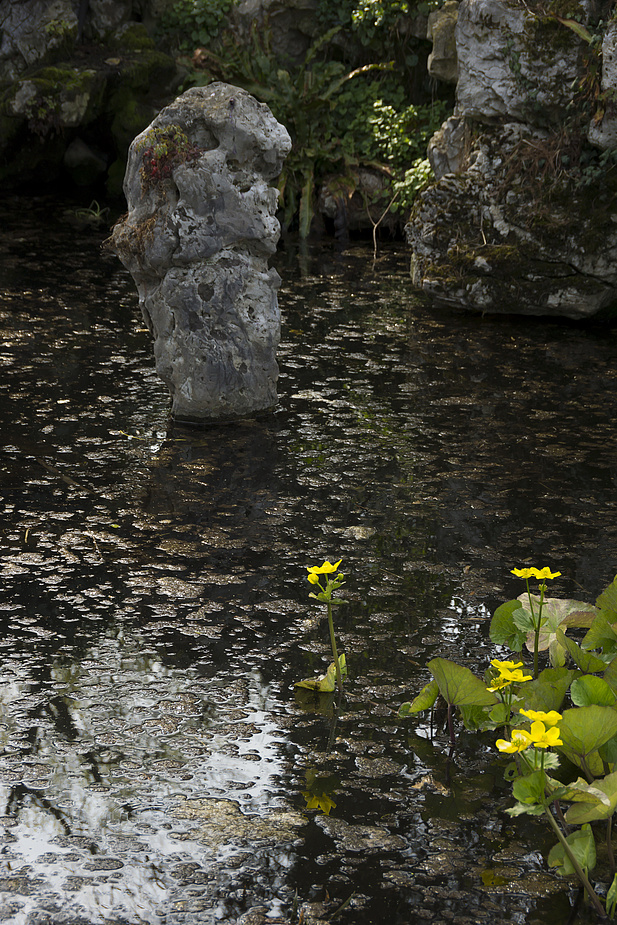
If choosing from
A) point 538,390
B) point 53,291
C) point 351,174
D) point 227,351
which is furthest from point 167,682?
point 351,174

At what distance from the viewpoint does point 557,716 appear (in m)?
2.16

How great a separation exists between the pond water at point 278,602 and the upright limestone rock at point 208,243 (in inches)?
13.4

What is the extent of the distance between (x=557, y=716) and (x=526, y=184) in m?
6.47

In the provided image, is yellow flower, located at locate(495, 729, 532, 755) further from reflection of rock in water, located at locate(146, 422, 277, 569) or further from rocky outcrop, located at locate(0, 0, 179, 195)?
rocky outcrop, located at locate(0, 0, 179, 195)

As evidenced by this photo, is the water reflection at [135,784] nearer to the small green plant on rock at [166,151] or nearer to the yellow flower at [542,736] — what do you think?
the yellow flower at [542,736]

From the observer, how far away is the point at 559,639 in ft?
10.3

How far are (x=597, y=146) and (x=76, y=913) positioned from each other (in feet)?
22.4

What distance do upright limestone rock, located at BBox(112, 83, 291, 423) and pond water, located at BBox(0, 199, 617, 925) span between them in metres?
0.34

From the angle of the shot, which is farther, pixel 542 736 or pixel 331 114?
pixel 331 114

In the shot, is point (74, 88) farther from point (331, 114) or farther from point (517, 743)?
point (517, 743)

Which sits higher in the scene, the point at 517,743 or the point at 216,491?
the point at 517,743

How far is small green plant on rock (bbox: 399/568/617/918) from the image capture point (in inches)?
87.4

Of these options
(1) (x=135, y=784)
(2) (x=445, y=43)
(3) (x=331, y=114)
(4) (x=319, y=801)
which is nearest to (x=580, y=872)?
(4) (x=319, y=801)

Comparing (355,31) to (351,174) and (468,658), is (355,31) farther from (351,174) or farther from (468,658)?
(468,658)
